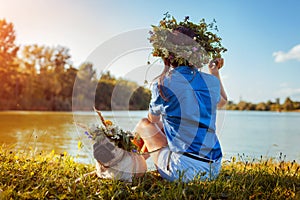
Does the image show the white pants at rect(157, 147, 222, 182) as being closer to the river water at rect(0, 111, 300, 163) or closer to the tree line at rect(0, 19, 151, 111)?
the river water at rect(0, 111, 300, 163)

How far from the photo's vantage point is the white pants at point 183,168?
3.30 m

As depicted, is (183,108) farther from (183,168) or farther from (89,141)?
(89,141)

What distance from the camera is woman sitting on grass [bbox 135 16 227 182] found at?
3240 mm

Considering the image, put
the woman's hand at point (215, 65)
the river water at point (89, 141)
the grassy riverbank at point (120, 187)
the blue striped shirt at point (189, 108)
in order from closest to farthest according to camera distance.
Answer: the grassy riverbank at point (120, 187)
the blue striped shirt at point (189, 108)
the woman's hand at point (215, 65)
the river water at point (89, 141)

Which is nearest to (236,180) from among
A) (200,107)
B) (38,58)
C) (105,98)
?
(200,107)

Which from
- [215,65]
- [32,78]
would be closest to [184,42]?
[215,65]

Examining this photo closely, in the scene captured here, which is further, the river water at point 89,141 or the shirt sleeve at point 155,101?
the river water at point 89,141

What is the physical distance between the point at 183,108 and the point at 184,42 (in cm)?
66

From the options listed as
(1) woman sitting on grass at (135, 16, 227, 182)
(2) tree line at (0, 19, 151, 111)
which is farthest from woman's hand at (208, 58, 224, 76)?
(2) tree line at (0, 19, 151, 111)

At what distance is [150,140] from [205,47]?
108 cm

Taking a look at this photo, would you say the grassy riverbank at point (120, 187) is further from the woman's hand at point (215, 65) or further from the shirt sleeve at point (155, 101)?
the woman's hand at point (215, 65)

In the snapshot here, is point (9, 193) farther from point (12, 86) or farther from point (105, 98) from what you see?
point (12, 86)

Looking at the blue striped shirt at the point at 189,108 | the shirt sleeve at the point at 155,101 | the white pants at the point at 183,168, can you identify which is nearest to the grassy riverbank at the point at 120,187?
the white pants at the point at 183,168

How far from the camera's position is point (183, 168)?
131 inches
